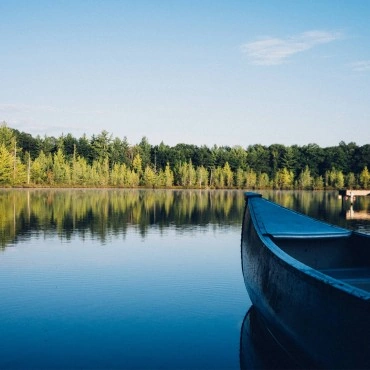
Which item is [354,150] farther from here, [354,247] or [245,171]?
[354,247]

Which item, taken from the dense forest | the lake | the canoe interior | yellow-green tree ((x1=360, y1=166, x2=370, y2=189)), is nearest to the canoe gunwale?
the canoe interior

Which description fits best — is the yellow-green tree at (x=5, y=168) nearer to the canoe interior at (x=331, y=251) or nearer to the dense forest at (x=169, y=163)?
the dense forest at (x=169, y=163)

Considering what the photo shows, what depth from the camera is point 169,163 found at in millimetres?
114438

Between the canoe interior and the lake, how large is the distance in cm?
180

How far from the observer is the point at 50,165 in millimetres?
90438

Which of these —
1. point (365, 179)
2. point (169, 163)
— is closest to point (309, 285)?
point (365, 179)

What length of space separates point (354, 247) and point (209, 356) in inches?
193

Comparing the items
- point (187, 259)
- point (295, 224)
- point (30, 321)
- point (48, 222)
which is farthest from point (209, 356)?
point (48, 222)

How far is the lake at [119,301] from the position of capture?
7918 mm

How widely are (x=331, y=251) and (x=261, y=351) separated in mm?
3742

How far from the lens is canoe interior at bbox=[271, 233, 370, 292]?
10.7 metres

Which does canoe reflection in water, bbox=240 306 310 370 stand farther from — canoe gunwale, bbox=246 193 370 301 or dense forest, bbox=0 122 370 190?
dense forest, bbox=0 122 370 190

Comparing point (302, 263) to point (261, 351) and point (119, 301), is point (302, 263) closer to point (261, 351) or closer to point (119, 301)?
point (261, 351)

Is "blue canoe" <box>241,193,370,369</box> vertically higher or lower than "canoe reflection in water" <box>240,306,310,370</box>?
higher
